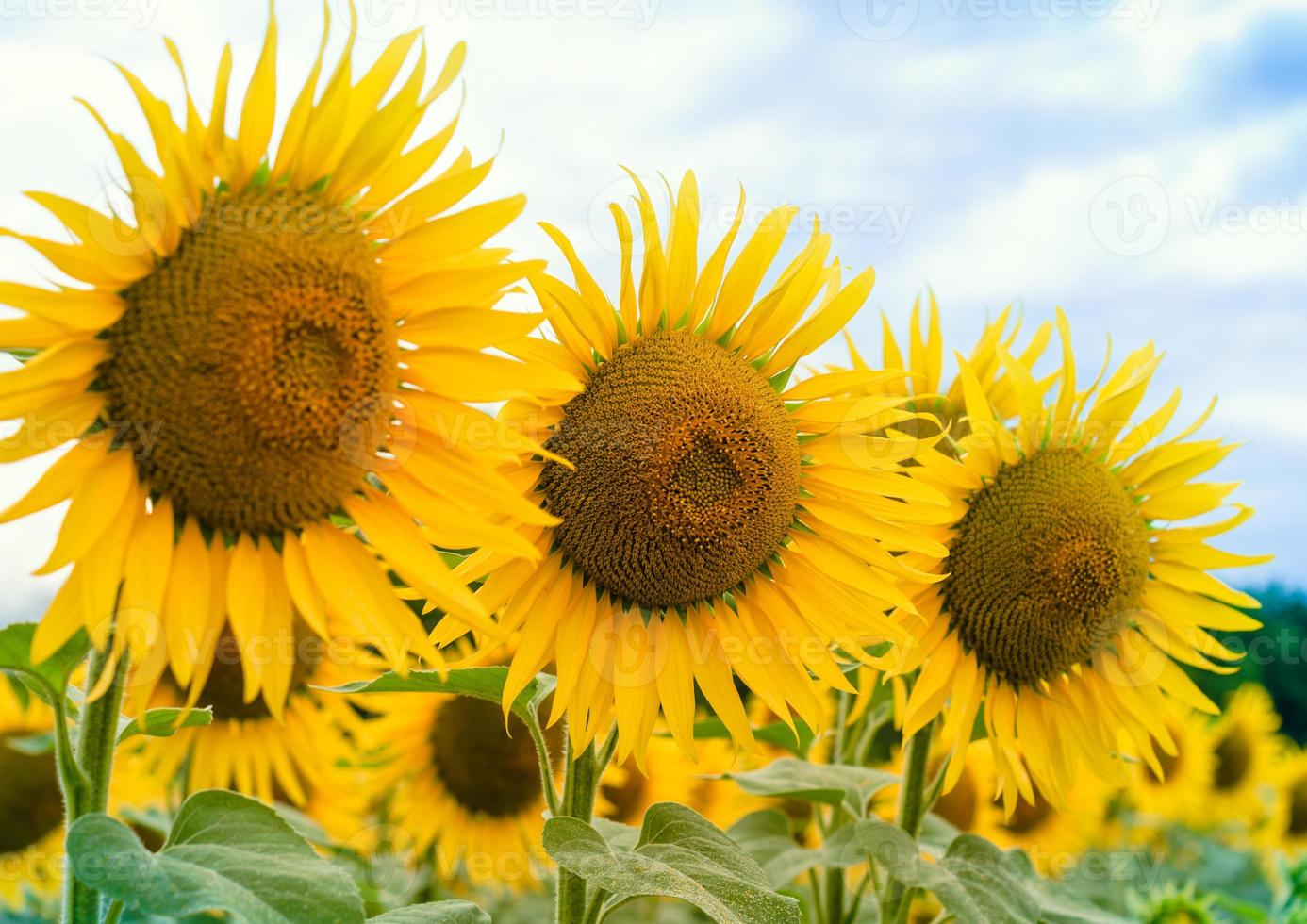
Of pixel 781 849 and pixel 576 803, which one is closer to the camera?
pixel 576 803

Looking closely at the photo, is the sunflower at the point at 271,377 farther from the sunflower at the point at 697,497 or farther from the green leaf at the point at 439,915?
the green leaf at the point at 439,915

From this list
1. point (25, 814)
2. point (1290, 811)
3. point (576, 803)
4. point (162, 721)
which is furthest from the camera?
point (1290, 811)

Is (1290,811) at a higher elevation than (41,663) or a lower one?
lower

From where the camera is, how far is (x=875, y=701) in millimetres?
3104

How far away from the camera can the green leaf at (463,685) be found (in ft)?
6.24

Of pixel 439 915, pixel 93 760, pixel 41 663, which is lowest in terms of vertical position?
pixel 439 915

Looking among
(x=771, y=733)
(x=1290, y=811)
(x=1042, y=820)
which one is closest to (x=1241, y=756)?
(x=1290, y=811)

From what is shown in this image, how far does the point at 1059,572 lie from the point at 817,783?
0.69 m

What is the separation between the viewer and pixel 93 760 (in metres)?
1.64

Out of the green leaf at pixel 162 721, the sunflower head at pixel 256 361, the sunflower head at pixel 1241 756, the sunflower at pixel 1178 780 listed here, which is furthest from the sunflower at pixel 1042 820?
the sunflower head at pixel 256 361

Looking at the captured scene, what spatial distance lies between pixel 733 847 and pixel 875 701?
124cm

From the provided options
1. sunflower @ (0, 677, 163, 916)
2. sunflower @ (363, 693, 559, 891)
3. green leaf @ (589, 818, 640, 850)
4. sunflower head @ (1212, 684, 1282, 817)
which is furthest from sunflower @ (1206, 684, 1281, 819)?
sunflower @ (0, 677, 163, 916)

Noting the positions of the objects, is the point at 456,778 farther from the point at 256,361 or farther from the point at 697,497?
the point at 256,361

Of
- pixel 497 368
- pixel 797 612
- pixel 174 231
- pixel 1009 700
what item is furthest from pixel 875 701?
pixel 174 231
